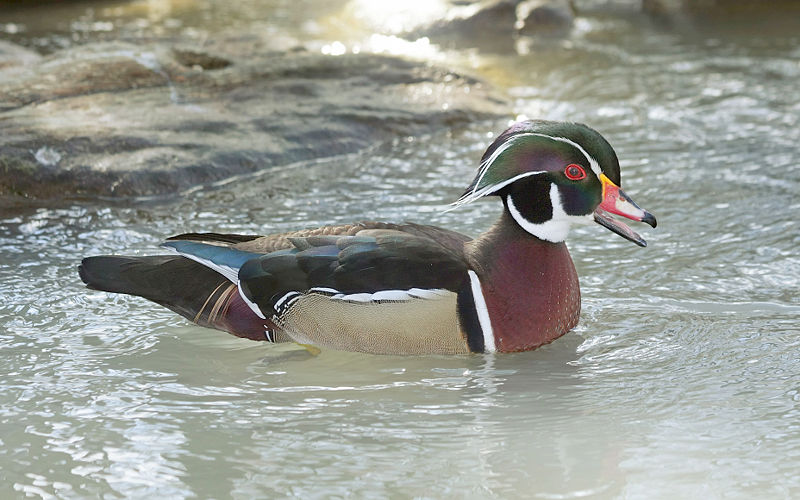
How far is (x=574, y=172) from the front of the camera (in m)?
4.41

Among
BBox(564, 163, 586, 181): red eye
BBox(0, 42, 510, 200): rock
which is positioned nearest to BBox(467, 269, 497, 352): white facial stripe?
BBox(564, 163, 586, 181): red eye

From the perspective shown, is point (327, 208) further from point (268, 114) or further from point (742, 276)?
point (742, 276)

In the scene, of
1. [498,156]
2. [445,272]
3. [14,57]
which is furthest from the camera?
[14,57]

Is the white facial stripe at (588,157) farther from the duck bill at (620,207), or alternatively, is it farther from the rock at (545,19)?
the rock at (545,19)

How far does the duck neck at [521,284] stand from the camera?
4.36m

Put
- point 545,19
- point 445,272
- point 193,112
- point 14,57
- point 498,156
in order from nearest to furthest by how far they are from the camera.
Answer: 1. point 445,272
2. point 498,156
3. point 193,112
4. point 14,57
5. point 545,19

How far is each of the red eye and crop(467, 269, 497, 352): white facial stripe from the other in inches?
22.1

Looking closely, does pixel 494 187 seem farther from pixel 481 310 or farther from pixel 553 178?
pixel 481 310

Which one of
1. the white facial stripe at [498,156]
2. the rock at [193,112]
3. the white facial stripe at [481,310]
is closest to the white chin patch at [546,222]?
the white facial stripe at [498,156]

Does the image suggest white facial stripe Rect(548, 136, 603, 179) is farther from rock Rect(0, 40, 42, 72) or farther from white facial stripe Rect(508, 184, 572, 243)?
rock Rect(0, 40, 42, 72)

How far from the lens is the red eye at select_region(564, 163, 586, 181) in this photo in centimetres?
439

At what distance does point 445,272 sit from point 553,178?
60cm

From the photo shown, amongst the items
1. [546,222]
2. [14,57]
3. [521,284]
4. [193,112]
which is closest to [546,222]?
[546,222]

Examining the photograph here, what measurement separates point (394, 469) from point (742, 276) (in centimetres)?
251
